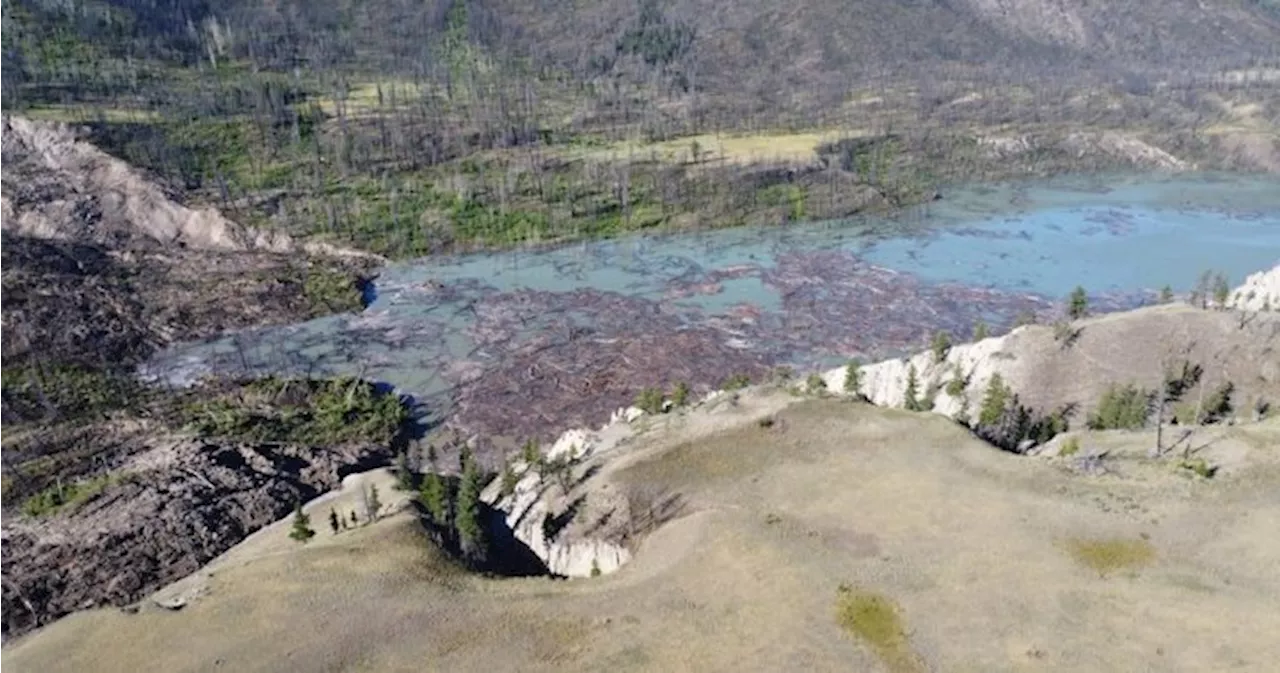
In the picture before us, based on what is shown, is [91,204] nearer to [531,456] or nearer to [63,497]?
[63,497]

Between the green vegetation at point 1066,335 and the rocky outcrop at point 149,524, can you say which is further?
the green vegetation at point 1066,335

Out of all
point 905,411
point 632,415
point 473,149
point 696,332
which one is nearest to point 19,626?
point 632,415

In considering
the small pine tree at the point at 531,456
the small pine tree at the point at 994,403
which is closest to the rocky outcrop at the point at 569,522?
the small pine tree at the point at 531,456

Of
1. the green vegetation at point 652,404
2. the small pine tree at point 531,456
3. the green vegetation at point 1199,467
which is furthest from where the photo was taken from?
the green vegetation at point 652,404

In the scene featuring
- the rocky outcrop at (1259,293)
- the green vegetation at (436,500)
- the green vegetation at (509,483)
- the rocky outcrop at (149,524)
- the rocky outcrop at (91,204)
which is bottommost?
the rocky outcrop at (149,524)

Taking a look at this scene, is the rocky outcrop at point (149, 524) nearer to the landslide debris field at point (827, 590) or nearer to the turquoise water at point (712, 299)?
the landslide debris field at point (827, 590)

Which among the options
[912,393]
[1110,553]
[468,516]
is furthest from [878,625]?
[912,393]

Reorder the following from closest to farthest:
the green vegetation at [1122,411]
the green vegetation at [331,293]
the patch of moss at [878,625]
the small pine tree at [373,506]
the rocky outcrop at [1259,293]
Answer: the patch of moss at [878,625]
the small pine tree at [373,506]
the green vegetation at [1122,411]
the rocky outcrop at [1259,293]
the green vegetation at [331,293]
